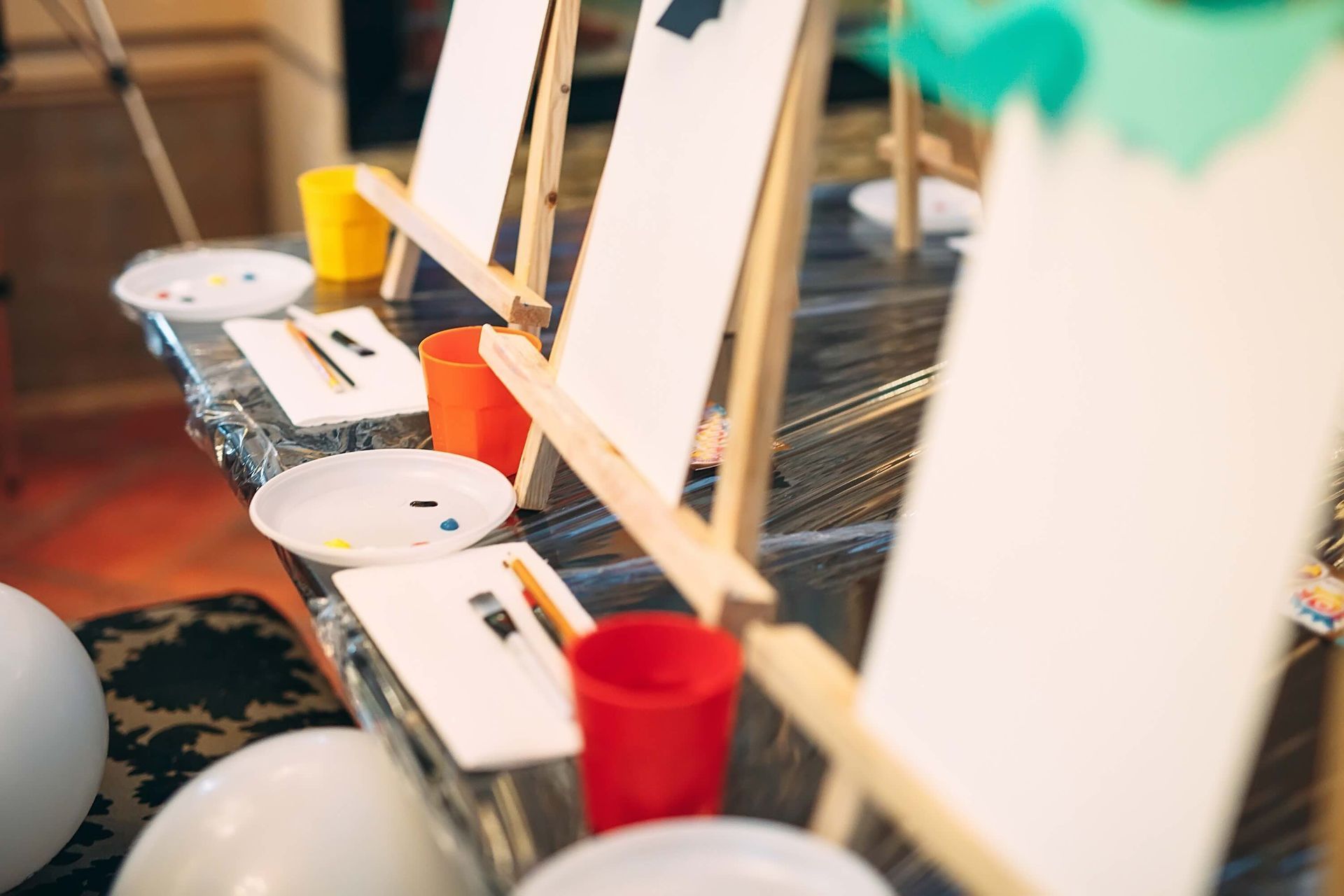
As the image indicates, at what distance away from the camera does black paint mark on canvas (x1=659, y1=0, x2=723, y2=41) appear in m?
1.00

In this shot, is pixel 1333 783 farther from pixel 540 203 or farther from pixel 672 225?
pixel 540 203

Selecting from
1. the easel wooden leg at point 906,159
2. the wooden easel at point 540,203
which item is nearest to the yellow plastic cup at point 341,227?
the wooden easel at point 540,203

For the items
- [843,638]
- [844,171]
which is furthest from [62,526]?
[843,638]

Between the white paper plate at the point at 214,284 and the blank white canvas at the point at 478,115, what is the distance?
277 mm

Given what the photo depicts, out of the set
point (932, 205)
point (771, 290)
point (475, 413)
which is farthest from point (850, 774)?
point (932, 205)

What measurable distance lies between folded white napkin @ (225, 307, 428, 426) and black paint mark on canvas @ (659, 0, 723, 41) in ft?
2.04

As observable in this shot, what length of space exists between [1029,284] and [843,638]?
0.41m

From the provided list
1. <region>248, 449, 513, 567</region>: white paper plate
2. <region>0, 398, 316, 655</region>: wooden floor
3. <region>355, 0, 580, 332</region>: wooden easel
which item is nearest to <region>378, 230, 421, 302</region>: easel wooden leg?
<region>355, 0, 580, 332</region>: wooden easel

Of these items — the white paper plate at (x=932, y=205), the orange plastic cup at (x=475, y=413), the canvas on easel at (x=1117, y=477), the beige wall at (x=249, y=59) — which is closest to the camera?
the canvas on easel at (x=1117, y=477)

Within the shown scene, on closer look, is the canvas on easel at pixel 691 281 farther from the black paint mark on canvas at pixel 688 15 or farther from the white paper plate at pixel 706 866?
the white paper plate at pixel 706 866

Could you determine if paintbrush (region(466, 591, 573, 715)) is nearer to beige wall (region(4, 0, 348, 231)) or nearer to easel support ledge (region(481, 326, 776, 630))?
easel support ledge (region(481, 326, 776, 630))

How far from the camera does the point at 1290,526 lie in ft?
1.99

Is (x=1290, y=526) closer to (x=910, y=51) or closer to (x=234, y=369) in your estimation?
(x=910, y=51)

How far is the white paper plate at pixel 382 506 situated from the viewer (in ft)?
3.88
